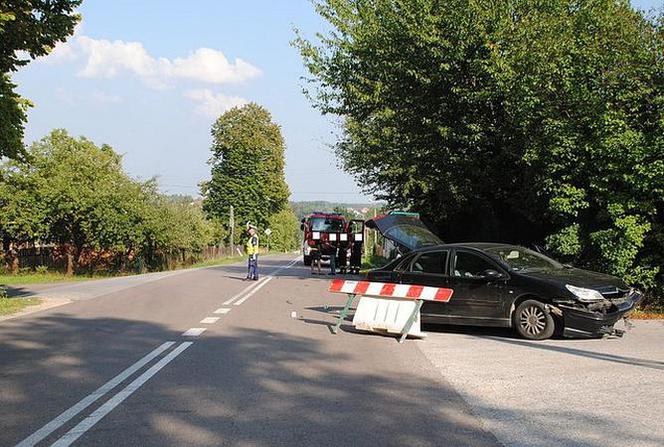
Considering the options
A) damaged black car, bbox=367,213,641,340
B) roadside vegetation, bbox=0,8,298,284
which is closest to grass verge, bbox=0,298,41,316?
damaged black car, bbox=367,213,641,340

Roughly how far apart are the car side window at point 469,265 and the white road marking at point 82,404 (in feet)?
17.0

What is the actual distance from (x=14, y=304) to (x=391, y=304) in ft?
30.2

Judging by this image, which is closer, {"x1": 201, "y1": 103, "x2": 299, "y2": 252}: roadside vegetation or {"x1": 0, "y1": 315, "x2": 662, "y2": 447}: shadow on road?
{"x1": 0, "y1": 315, "x2": 662, "y2": 447}: shadow on road

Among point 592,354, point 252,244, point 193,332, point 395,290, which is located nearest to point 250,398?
point 395,290

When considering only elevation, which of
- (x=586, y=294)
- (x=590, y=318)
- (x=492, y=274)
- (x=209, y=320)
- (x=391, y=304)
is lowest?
(x=209, y=320)

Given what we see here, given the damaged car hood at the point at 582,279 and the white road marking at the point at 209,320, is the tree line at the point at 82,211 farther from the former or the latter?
the damaged car hood at the point at 582,279

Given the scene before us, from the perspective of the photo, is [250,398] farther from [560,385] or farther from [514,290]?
[514,290]

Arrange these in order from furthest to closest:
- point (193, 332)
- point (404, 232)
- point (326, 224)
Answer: point (326, 224) < point (404, 232) < point (193, 332)

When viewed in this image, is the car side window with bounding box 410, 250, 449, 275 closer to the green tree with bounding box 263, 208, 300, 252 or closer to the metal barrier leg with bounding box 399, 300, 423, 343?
the metal barrier leg with bounding box 399, 300, 423, 343

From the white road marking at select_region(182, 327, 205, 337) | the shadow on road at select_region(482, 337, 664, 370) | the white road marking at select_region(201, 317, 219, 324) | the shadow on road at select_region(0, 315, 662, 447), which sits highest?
the white road marking at select_region(201, 317, 219, 324)

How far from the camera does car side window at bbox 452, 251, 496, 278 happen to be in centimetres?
1111

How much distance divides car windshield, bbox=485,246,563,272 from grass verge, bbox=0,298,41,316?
32.7ft

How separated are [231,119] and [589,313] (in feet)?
233

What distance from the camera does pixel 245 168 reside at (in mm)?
76062
